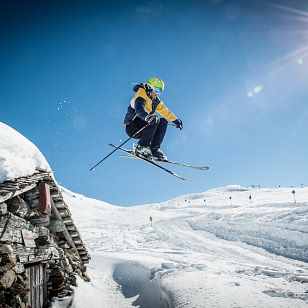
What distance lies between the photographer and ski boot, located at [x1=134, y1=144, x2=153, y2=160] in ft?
30.2

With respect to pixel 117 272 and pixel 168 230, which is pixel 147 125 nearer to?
pixel 117 272

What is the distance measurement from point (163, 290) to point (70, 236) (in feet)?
13.7

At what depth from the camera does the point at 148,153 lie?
9.27 m

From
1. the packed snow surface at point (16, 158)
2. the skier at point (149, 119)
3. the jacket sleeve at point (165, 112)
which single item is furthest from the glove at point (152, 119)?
the packed snow surface at point (16, 158)

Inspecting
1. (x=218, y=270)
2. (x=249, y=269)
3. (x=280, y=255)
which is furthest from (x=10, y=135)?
(x=280, y=255)

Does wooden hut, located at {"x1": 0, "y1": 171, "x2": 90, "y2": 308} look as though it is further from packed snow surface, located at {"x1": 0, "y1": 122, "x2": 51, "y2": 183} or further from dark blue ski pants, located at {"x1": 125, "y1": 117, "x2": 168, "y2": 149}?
dark blue ski pants, located at {"x1": 125, "y1": 117, "x2": 168, "y2": 149}

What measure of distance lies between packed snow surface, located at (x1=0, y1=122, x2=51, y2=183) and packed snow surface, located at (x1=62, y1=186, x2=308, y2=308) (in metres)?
4.61

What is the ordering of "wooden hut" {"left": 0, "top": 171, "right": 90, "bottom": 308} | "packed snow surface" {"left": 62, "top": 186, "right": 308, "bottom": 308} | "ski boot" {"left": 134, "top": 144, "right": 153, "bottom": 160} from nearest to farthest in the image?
1. "wooden hut" {"left": 0, "top": 171, "right": 90, "bottom": 308}
2. "packed snow surface" {"left": 62, "top": 186, "right": 308, "bottom": 308}
3. "ski boot" {"left": 134, "top": 144, "right": 153, "bottom": 160}

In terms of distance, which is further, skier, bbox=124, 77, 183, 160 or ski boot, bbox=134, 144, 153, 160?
ski boot, bbox=134, 144, 153, 160

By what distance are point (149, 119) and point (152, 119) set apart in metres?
0.14

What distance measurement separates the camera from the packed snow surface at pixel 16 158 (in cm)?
638

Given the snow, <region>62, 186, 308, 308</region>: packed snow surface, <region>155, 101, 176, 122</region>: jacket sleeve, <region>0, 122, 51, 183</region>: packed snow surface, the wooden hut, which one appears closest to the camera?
<region>0, 122, 51, 183</region>: packed snow surface

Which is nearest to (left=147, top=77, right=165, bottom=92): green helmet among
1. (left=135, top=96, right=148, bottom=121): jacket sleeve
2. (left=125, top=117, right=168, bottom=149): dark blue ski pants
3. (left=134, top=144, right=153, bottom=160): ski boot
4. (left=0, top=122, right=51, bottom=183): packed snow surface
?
(left=135, top=96, right=148, bottom=121): jacket sleeve

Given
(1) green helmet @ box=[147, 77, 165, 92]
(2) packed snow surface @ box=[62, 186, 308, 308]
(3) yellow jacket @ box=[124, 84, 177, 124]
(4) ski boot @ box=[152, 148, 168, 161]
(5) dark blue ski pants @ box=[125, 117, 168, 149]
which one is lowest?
(2) packed snow surface @ box=[62, 186, 308, 308]
